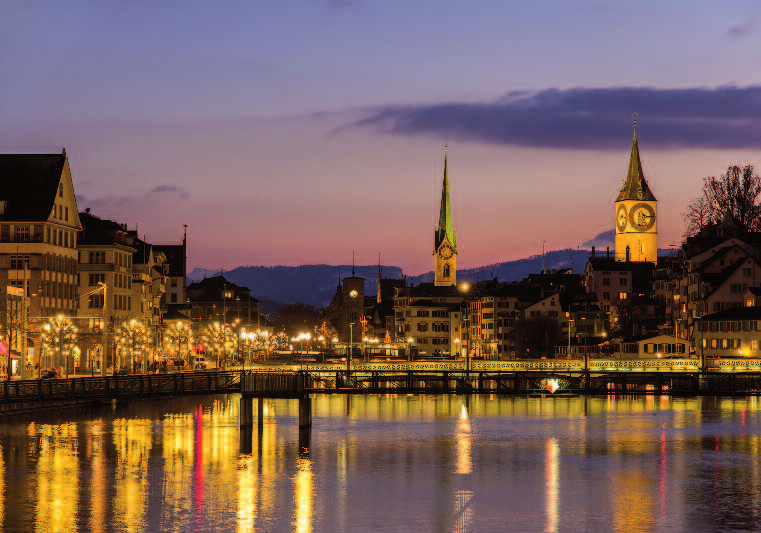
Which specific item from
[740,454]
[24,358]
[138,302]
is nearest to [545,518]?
[740,454]

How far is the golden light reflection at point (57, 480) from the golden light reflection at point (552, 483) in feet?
57.6

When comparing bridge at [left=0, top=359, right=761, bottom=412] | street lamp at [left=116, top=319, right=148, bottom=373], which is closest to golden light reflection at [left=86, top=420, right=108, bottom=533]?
bridge at [left=0, top=359, right=761, bottom=412]

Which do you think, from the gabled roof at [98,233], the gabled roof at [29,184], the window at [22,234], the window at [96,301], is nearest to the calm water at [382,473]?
the window at [22,234]

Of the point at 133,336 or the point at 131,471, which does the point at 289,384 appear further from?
the point at 133,336

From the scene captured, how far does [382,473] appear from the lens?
208 ft

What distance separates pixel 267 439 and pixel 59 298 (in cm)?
5614

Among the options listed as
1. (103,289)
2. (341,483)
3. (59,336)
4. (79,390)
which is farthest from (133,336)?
(341,483)

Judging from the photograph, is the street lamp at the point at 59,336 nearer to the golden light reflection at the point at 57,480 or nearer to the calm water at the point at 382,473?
the calm water at the point at 382,473

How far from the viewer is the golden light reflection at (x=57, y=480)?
1875 inches

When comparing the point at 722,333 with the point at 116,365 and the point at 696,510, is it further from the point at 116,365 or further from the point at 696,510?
the point at 696,510

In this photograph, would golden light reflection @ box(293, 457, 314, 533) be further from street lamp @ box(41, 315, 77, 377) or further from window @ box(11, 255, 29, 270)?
window @ box(11, 255, 29, 270)

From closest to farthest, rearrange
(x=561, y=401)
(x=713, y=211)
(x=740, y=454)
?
(x=740, y=454), (x=561, y=401), (x=713, y=211)

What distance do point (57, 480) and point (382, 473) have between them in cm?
1536

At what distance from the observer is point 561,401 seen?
419ft
